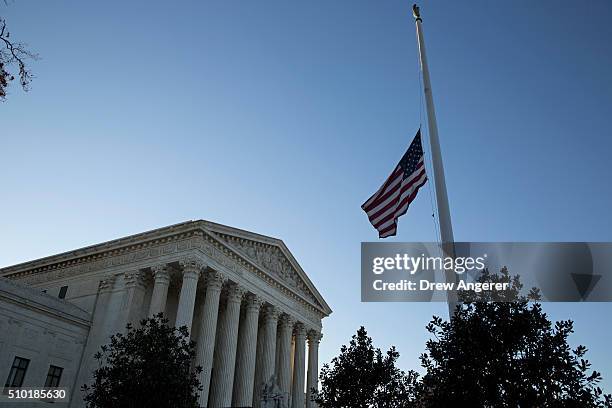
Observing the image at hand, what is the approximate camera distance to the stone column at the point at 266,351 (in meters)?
40.1

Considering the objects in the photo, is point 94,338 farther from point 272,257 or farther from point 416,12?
point 416,12

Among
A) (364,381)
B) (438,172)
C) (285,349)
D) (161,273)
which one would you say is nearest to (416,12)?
(438,172)

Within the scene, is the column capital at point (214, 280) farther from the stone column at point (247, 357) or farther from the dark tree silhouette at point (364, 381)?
the dark tree silhouette at point (364, 381)

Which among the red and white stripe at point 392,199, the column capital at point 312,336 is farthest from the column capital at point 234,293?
the red and white stripe at point 392,199

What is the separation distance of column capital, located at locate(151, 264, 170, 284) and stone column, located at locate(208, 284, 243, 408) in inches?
200

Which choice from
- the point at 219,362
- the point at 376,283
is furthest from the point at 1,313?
the point at 376,283

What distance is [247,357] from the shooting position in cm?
3772

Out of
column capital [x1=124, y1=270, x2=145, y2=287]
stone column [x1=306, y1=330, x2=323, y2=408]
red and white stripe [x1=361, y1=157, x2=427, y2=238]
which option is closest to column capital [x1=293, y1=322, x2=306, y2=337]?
stone column [x1=306, y1=330, x2=323, y2=408]

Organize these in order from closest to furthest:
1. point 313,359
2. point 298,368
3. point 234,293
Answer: point 234,293 < point 298,368 < point 313,359

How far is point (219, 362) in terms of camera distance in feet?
117

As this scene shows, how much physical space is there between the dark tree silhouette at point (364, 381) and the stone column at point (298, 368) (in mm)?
21542

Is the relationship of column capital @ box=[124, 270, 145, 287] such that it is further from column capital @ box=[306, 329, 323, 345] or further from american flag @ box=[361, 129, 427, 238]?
american flag @ box=[361, 129, 427, 238]

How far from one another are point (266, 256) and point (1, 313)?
19.2 metres

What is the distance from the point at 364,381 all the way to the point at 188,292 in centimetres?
1453
